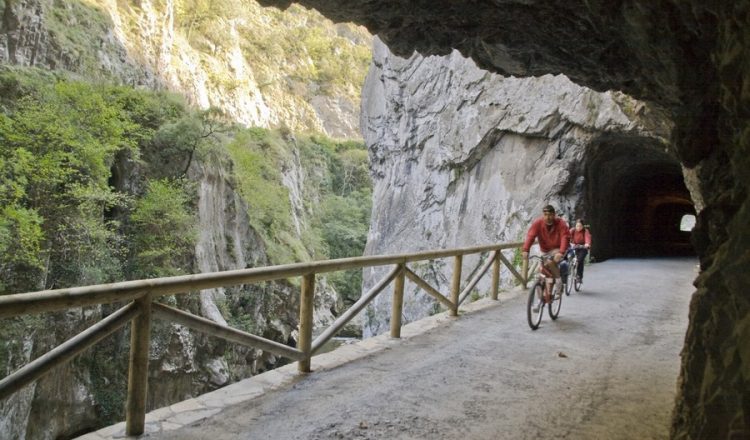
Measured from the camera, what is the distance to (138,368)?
3.67m

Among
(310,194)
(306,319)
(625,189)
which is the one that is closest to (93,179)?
(306,319)

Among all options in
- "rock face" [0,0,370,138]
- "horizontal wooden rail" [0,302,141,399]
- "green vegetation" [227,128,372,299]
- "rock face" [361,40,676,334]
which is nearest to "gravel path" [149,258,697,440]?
"horizontal wooden rail" [0,302,141,399]

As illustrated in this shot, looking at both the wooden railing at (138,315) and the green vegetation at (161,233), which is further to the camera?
the green vegetation at (161,233)

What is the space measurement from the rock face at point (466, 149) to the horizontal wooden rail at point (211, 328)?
38.7 ft

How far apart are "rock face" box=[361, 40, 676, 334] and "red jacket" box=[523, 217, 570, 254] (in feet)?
23.0

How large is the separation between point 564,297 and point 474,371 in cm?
554

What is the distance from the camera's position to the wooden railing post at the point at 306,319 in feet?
17.0

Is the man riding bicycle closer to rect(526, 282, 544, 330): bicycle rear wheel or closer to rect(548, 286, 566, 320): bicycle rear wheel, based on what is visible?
rect(526, 282, 544, 330): bicycle rear wheel

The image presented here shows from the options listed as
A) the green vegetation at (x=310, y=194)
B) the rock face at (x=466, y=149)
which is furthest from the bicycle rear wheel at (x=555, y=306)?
the green vegetation at (x=310, y=194)

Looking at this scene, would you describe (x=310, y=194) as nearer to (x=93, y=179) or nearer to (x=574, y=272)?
(x=93, y=179)

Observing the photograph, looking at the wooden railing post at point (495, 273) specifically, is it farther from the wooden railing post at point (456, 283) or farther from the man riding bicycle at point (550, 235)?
the man riding bicycle at point (550, 235)

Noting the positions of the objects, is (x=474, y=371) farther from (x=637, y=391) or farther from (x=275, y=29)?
(x=275, y=29)

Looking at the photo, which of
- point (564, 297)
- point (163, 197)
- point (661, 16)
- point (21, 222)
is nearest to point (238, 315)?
point (163, 197)

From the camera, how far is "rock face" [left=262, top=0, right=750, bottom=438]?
2662 millimetres
